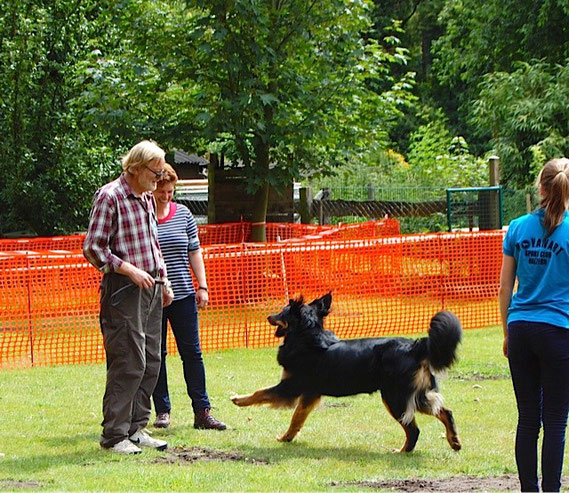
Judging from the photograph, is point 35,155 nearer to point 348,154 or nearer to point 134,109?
point 134,109

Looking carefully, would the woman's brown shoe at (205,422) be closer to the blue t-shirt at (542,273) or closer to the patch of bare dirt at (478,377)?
the blue t-shirt at (542,273)

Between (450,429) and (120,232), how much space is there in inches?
99.3

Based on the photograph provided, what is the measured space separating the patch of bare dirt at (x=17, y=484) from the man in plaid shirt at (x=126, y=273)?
32.4 inches

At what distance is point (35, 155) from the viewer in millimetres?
17219

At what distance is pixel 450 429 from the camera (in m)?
6.37

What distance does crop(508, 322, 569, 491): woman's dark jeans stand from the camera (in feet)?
15.7

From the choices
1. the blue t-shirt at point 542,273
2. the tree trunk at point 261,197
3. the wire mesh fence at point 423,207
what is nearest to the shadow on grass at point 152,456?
the blue t-shirt at point 542,273

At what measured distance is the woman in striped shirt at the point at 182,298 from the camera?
6891 millimetres

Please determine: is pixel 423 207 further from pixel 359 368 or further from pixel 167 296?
pixel 167 296

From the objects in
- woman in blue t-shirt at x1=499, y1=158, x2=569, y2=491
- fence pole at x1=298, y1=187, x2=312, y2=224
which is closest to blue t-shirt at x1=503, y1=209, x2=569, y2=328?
woman in blue t-shirt at x1=499, y1=158, x2=569, y2=491

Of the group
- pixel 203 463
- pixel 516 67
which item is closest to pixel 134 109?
pixel 203 463

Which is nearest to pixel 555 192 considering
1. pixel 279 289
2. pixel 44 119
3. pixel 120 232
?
pixel 120 232

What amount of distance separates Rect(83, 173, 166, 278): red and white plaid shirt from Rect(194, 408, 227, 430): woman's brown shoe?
1390 millimetres

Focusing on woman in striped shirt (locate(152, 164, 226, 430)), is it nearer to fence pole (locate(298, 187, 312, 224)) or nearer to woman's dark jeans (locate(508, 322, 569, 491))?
woman's dark jeans (locate(508, 322, 569, 491))
